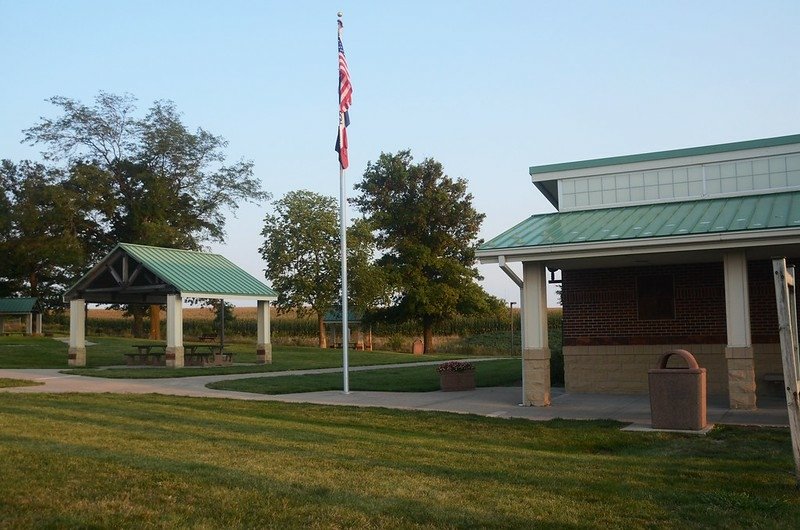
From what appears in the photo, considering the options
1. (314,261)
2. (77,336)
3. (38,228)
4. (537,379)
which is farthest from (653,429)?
(38,228)

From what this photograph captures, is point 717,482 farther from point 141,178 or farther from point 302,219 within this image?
point 141,178

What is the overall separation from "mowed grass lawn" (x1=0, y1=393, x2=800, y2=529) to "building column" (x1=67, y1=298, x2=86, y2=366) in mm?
17178

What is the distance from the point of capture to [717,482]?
828 centimetres

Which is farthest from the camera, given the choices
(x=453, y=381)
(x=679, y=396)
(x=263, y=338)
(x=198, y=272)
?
(x=263, y=338)

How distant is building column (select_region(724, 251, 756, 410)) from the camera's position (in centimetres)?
1454

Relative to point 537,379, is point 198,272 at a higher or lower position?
higher

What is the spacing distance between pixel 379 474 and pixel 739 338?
9100mm

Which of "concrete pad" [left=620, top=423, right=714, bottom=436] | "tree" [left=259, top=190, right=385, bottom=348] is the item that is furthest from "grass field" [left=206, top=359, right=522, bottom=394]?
"tree" [left=259, top=190, right=385, bottom=348]

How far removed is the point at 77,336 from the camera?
97.1 feet

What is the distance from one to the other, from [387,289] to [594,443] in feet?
129

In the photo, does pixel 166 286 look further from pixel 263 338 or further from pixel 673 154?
pixel 673 154

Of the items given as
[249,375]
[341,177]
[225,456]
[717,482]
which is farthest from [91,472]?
[249,375]

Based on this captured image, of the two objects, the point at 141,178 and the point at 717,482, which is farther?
the point at 141,178

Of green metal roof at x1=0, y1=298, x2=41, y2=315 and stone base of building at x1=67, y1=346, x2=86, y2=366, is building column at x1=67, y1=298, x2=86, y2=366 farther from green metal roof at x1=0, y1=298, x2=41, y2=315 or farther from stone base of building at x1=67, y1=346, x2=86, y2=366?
green metal roof at x1=0, y1=298, x2=41, y2=315
